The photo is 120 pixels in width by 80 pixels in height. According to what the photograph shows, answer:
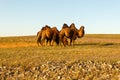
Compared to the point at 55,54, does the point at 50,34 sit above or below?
above

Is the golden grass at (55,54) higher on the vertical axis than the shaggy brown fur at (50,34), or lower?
lower

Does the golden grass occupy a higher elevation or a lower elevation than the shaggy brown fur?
lower

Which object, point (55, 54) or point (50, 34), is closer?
point (55, 54)

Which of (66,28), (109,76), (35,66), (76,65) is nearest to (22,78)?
(35,66)

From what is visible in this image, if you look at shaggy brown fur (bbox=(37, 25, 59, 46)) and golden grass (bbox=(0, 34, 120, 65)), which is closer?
golden grass (bbox=(0, 34, 120, 65))

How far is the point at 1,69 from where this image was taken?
1638 cm

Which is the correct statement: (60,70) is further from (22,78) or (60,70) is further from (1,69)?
(1,69)

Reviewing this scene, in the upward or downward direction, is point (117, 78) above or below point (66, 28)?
below

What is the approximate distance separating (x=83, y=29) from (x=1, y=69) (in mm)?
21293

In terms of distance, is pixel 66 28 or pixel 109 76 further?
pixel 66 28

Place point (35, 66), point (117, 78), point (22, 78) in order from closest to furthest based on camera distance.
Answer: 1. point (117, 78)
2. point (22, 78)
3. point (35, 66)

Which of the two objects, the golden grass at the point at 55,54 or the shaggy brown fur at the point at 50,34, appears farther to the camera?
the shaggy brown fur at the point at 50,34

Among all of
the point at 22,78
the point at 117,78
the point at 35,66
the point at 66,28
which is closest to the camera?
the point at 117,78

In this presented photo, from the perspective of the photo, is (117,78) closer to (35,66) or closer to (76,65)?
(76,65)
